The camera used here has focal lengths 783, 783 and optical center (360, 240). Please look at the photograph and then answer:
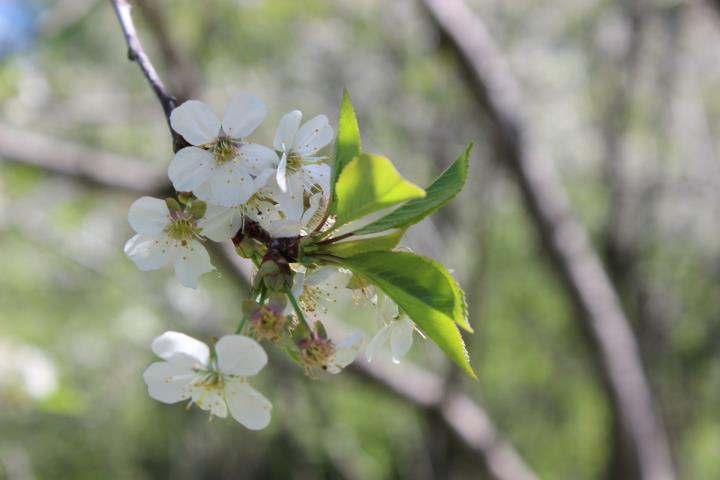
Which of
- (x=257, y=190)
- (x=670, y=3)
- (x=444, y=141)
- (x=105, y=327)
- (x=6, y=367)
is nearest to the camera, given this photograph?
(x=257, y=190)

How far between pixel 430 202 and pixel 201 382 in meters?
0.22

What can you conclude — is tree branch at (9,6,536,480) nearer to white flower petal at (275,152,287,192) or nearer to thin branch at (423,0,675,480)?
thin branch at (423,0,675,480)

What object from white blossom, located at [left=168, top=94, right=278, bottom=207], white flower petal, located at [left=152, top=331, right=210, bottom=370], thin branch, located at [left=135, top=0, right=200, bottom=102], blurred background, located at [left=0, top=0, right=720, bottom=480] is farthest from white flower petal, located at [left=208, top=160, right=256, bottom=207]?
thin branch, located at [left=135, top=0, right=200, bottom=102]

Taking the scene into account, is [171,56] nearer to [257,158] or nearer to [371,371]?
[371,371]

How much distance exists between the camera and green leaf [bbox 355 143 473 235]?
1.77 ft

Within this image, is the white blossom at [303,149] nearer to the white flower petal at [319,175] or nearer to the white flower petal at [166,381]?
the white flower petal at [319,175]

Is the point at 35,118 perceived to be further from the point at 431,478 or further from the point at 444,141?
the point at 444,141

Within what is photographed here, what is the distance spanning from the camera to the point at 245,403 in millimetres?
591

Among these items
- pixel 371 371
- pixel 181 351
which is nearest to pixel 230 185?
pixel 181 351

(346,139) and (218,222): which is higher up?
(346,139)

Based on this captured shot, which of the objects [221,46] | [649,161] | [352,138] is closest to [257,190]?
[352,138]

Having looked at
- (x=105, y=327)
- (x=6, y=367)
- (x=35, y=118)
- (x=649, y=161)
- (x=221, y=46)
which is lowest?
(x=105, y=327)

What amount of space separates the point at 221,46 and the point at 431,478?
84.7 inches

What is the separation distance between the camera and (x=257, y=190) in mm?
550
